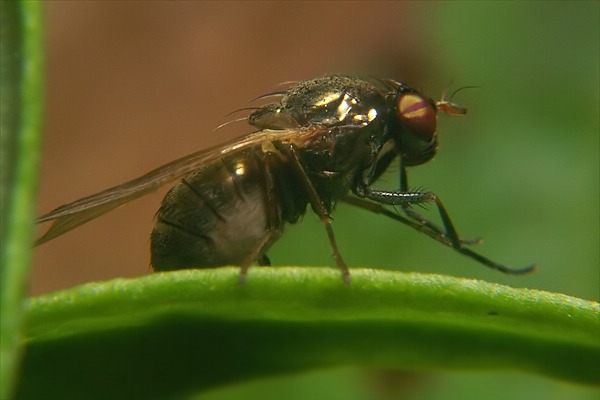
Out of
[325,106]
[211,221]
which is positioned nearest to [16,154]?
[211,221]

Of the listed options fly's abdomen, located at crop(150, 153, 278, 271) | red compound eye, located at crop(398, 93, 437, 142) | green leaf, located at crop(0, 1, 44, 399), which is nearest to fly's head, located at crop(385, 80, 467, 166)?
red compound eye, located at crop(398, 93, 437, 142)

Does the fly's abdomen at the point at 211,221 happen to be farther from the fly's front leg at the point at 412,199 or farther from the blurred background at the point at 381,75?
the blurred background at the point at 381,75

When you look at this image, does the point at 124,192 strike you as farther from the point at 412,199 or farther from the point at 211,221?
the point at 412,199

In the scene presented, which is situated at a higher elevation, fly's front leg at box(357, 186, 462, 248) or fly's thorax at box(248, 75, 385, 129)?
fly's thorax at box(248, 75, 385, 129)

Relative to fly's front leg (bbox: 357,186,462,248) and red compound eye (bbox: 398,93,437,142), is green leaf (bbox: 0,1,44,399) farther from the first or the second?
red compound eye (bbox: 398,93,437,142)

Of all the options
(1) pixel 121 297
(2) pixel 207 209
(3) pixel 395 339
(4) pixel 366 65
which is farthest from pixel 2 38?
(4) pixel 366 65

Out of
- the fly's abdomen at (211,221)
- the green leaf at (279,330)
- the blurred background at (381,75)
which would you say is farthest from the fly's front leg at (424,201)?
the green leaf at (279,330)
